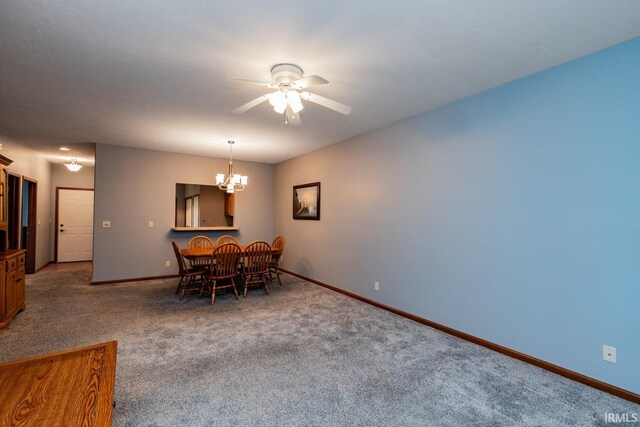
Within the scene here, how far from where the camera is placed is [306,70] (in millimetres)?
2510

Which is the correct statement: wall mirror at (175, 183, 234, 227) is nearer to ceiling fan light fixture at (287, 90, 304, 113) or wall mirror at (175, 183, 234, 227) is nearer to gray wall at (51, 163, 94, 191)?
gray wall at (51, 163, 94, 191)

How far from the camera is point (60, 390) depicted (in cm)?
133

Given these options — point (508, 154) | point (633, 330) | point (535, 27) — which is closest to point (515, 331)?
point (633, 330)

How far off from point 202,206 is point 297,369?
4709 millimetres

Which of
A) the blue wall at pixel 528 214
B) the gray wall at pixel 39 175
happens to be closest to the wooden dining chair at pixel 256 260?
the blue wall at pixel 528 214

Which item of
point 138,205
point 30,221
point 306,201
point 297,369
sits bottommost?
point 297,369

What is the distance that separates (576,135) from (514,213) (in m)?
0.75

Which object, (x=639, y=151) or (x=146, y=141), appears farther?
(x=146, y=141)

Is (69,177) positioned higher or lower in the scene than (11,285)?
higher

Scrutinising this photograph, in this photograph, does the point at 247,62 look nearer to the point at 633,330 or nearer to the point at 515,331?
the point at 515,331

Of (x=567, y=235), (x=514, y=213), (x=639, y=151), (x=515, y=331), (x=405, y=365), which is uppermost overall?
(x=639, y=151)

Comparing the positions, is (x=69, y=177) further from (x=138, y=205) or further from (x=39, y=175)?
(x=138, y=205)

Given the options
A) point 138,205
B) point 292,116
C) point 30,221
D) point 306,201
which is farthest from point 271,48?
point 30,221

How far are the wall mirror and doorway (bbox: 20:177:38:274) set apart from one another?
2.85m
